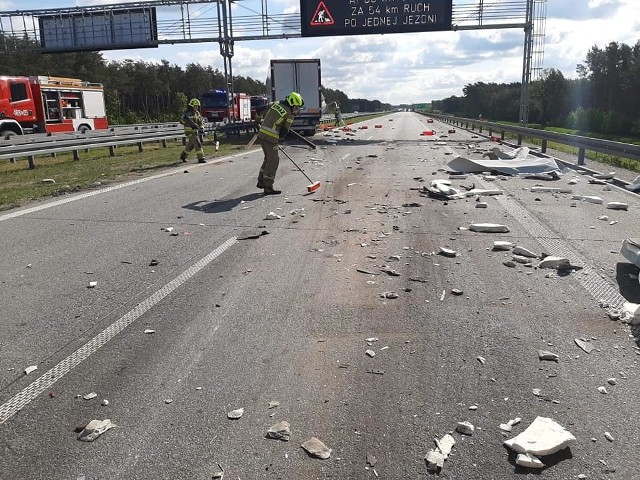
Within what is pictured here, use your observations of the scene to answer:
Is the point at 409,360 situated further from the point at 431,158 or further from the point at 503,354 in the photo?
the point at 431,158

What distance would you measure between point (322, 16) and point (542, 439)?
1088 inches

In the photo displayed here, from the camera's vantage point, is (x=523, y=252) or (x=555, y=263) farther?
(x=523, y=252)

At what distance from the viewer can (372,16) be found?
2723 centimetres

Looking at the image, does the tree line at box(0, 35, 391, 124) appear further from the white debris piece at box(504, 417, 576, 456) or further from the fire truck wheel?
the white debris piece at box(504, 417, 576, 456)

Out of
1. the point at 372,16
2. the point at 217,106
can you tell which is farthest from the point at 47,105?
the point at 217,106

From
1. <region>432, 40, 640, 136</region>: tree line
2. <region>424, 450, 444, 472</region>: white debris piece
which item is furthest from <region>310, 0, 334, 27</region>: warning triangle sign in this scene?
<region>432, 40, 640, 136</region>: tree line

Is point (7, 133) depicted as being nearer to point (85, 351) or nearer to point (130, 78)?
point (85, 351)

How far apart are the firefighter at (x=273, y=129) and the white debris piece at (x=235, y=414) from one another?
7652 millimetres

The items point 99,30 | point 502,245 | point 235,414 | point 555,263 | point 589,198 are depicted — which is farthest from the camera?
point 99,30

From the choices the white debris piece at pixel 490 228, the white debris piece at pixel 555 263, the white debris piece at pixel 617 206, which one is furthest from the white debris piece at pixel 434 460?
the white debris piece at pixel 617 206

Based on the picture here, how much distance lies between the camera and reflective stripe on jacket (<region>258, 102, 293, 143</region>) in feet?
33.9

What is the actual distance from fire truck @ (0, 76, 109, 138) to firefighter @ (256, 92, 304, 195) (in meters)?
18.0

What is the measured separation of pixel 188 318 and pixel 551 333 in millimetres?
2844

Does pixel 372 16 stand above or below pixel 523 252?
above
